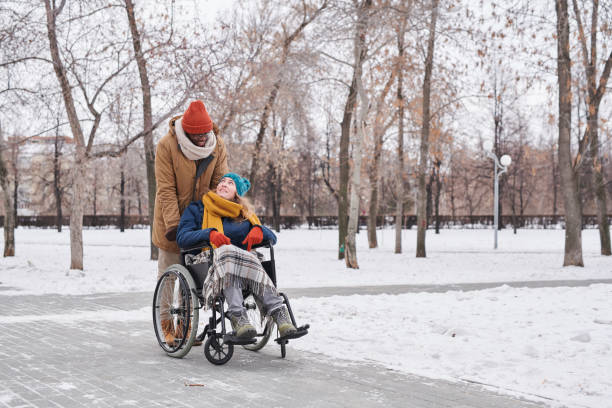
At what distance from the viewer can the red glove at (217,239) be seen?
4.66 m

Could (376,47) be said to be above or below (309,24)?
below

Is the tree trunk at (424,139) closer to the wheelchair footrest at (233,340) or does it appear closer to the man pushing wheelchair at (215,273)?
the man pushing wheelchair at (215,273)

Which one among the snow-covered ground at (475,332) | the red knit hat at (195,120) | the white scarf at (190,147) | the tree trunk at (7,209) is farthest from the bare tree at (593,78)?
the tree trunk at (7,209)

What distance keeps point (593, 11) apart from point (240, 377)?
16.9m

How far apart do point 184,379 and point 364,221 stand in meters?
52.0

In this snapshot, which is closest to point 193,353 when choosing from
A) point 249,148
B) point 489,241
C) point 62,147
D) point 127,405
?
point 127,405

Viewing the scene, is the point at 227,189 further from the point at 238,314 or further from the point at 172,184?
the point at 238,314

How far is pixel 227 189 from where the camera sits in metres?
4.98

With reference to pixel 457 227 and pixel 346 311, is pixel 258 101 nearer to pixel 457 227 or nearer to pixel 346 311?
pixel 346 311

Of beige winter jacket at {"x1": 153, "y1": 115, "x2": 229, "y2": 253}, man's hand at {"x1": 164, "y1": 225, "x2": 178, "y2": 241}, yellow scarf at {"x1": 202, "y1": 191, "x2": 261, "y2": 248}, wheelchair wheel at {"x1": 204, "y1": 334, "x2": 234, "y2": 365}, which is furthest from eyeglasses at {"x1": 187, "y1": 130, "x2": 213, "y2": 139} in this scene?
wheelchair wheel at {"x1": 204, "y1": 334, "x2": 234, "y2": 365}

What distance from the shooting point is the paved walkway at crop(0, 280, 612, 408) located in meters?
3.77

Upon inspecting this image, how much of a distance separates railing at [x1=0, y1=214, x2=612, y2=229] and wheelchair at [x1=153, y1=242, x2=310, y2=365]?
138ft

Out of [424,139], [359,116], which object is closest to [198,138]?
[359,116]

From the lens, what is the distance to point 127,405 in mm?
3645
